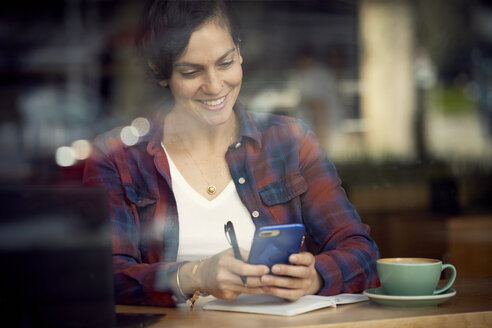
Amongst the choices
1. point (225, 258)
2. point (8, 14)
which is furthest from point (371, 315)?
point (8, 14)

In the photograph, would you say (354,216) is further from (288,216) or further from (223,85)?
(223,85)

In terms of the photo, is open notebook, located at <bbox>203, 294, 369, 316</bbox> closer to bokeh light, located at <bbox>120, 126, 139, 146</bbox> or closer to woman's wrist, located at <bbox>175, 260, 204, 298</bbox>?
woman's wrist, located at <bbox>175, 260, 204, 298</bbox>

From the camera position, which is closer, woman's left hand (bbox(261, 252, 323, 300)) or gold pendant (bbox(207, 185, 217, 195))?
woman's left hand (bbox(261, 252, 323, 300))

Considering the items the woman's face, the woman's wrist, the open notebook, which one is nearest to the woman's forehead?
the woman's face

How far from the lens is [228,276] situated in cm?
145

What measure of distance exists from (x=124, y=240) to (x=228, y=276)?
16.6 inches

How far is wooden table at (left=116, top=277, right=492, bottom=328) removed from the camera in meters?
1.30

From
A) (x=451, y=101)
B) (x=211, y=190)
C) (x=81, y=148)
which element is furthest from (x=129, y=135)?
(x=451, y=101)

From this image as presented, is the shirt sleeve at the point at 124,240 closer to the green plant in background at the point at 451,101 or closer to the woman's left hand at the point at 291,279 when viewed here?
the woman's left hand at the point at 291,279

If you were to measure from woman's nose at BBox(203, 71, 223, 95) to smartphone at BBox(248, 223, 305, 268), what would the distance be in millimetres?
647

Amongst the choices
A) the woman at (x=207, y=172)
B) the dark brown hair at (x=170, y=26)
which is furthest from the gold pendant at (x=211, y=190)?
the dark brown hair at (x=170, y=26)

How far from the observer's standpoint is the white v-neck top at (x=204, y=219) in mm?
1835

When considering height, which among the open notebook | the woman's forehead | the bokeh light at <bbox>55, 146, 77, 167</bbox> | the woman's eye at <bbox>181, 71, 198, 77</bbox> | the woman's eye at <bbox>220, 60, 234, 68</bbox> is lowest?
the open notebook

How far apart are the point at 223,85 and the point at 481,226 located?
6.33ft
